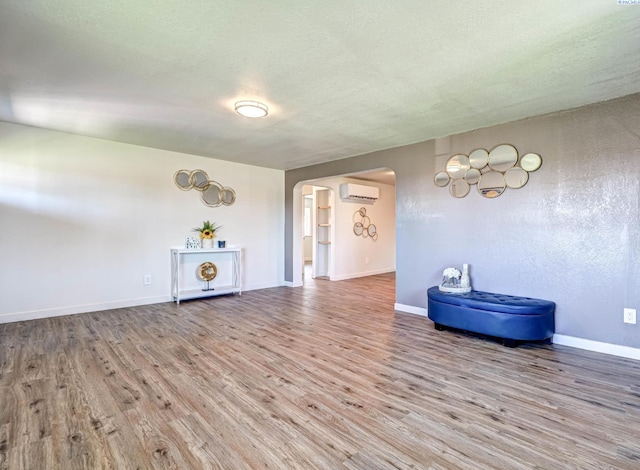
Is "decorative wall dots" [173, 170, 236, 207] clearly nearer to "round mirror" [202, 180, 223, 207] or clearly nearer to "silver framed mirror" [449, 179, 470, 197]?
"round mirror" [202, 180, 223, 207]

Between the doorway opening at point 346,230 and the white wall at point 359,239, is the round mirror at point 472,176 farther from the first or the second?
the white wall at point 359,239

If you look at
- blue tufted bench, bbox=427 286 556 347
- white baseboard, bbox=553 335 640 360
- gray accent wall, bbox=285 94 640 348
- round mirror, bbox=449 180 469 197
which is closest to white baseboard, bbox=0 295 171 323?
→ gray accent wall, bbox=285 94 640 348

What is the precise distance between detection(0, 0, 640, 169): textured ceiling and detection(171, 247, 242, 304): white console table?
2195 millimetres

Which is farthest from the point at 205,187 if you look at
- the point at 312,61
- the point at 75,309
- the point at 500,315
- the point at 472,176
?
the point at 500,315

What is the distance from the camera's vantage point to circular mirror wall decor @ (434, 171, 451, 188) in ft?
13.2

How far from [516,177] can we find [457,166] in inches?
27.3

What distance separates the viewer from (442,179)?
4055 mm

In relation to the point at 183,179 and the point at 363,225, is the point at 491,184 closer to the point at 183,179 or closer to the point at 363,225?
the point at 363,225

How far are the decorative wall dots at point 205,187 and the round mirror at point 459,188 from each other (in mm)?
3728

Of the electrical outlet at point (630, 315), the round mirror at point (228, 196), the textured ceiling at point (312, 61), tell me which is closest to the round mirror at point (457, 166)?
the textured ceiling at point (312, 61)

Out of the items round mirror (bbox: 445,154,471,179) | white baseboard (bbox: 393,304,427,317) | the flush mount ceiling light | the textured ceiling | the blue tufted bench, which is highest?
the textured ceiling

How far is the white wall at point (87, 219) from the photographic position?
3805 millimetres

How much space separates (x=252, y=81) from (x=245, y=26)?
26.7 inches

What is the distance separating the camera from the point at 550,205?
3.22 meters
